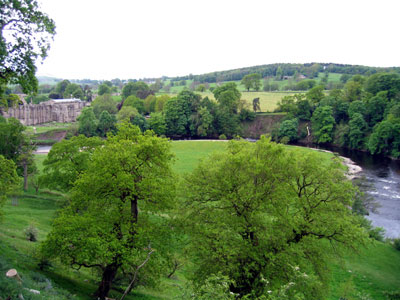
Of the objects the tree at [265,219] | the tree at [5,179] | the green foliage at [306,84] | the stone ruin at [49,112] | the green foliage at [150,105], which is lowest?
the tree at [265,219]

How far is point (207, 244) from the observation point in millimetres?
17406

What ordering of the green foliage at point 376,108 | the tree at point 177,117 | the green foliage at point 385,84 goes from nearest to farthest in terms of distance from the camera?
the green foliage at point 376,108
the green foliage at point 385,84
the tree at point 177,117

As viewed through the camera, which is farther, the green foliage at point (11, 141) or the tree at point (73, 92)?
the tree at point (73, 92)

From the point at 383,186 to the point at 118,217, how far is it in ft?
157

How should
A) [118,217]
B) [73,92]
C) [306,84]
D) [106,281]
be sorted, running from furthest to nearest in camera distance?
1. [73,92]
2. [306,84]
3. [118,217]
4. [106,281]

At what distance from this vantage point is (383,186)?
50.8 meters

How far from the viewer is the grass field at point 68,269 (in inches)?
605

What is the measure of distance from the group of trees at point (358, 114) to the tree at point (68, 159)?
64.9 metres

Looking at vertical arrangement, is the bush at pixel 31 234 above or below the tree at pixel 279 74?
below

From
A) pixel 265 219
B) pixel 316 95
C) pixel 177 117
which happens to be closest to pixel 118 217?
pixel 265 219

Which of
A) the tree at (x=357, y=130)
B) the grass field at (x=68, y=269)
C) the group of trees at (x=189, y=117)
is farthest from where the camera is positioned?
the group of trees at (x=189, y=117)

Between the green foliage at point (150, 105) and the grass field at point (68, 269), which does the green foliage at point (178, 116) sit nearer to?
the green foliage at point (150, 105)

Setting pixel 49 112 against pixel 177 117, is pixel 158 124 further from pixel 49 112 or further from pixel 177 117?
pixel 49 112

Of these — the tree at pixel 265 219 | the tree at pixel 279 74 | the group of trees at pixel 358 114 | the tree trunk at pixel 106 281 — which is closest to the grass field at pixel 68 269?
the tree trunk at pixel 106 281
